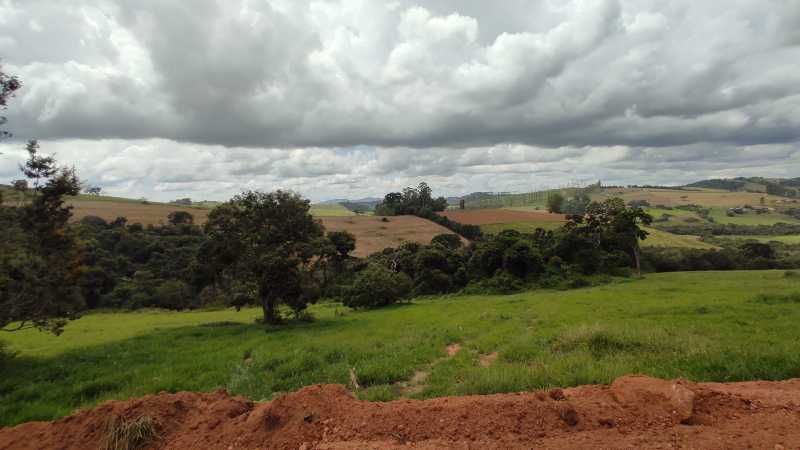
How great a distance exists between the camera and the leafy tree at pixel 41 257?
46.8 feet

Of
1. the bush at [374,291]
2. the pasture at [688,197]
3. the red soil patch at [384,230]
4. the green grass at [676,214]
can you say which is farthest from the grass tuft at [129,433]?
the pasture at [688,197]

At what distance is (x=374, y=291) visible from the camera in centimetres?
3288

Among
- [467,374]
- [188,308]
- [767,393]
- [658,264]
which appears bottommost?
[188,308]

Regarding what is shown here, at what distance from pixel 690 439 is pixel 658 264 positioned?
53234 millimetres

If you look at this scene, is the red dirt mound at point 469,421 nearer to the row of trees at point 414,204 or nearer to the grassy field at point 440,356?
the grassy field at point 440,356

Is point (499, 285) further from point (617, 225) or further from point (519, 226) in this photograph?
point (519, 226)

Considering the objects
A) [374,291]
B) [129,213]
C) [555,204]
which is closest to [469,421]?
[374,291]

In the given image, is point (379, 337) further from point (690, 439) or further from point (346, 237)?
point (346, 237)

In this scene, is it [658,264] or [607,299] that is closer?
[607,299]

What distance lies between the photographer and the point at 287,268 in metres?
21.6

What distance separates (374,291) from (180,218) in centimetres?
7202

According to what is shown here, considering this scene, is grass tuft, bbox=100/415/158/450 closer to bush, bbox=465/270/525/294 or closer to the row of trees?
bush, bbox=465/270/525/294

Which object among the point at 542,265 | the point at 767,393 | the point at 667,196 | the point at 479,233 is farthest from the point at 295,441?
the point at 667,196

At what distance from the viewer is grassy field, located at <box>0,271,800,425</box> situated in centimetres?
809
